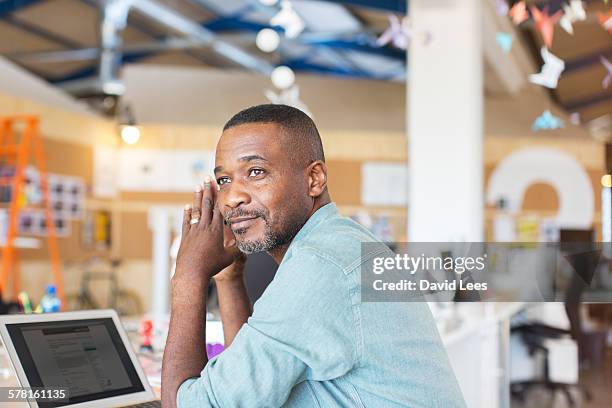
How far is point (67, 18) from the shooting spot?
9758mm

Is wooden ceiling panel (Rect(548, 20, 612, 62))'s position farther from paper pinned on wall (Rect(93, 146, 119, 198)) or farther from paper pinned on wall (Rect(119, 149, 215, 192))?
paper pinned on wall (Rect(93, 146, 119, 198))

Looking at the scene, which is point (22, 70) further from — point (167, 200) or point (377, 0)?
point (377, 0)

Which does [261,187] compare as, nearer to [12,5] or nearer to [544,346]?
[544,346]

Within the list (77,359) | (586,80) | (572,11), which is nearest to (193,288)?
(77,359)

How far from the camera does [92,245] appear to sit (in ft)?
32.0

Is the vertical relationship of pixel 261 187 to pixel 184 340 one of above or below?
above

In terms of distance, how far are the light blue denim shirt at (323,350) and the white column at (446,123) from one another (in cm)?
468

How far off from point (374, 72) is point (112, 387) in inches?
399

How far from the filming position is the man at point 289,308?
48.1 inches

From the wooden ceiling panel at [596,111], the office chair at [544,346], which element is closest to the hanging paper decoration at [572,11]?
the wooden ceiling panel at [596,111]

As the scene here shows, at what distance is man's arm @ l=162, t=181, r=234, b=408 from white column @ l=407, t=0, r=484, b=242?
458 centimetres

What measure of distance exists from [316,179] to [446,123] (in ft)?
15.6

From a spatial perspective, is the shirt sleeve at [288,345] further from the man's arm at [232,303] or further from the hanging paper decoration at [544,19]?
the hanging paper decoration at [544,19]

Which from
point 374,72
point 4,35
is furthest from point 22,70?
point 374,72
